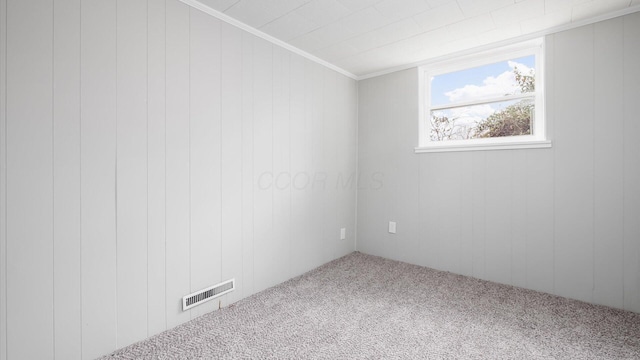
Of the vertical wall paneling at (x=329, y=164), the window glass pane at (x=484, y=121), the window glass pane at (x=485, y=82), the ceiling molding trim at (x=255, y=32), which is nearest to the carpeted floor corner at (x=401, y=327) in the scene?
the vertical wall paneling at (x=329, y=164)

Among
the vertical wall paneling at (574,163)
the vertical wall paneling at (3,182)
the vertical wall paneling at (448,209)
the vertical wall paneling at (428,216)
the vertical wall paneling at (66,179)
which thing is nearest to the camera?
the vertical wall paneling at (3,182)

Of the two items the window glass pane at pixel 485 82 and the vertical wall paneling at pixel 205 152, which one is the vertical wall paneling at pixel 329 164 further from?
the vertical wall paneling at pixel 205 152

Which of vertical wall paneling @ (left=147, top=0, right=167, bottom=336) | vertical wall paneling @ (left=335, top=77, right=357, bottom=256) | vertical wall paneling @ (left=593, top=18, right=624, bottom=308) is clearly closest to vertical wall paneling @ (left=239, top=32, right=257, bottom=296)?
vertical wall paneling @ (left=147, top=0, right=167, bottom=336)

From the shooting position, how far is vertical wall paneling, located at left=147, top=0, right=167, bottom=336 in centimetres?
167

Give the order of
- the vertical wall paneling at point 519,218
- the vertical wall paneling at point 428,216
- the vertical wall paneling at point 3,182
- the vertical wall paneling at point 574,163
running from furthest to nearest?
1. the vertical wall paneling at point 428,216
2. the vertical wall paneling at point 519,218
3. the vertical wall paneling at point 574,163
4. the vertical wall paneling at point 3,182

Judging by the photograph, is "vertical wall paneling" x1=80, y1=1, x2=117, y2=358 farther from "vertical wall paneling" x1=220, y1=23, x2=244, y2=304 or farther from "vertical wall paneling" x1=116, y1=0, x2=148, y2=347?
"vertical wall paneling" x1=220, y1=23, x2=244, y2=304

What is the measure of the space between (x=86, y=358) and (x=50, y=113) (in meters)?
1.21

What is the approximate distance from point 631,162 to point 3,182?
349 centimetres

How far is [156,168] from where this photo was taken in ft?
5.60

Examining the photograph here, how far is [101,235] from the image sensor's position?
1506mm

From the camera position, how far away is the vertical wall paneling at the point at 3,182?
1.22 metres

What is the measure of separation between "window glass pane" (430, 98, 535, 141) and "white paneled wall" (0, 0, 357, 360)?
1.49 m

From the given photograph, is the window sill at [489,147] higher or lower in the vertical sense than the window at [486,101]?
lower

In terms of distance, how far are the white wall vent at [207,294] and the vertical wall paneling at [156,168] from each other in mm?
135
